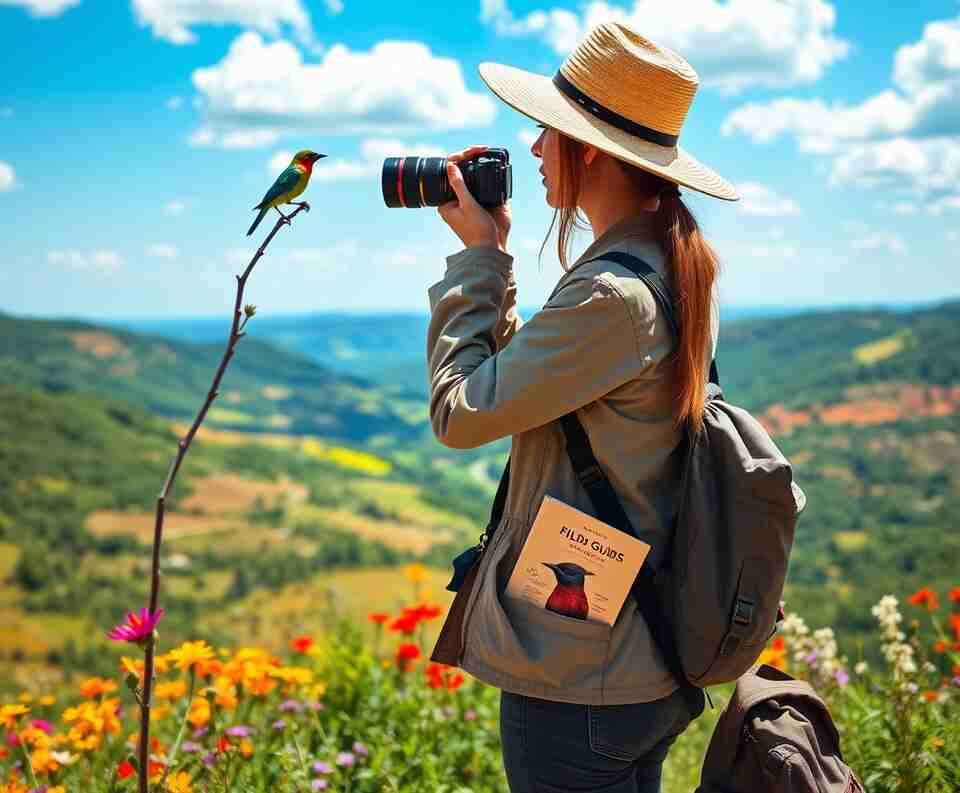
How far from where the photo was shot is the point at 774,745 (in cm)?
164

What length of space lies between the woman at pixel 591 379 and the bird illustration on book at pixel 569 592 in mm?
19

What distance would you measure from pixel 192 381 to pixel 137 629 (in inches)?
6685

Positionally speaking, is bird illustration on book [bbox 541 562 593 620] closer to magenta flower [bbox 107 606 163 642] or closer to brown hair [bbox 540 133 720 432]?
brown hair [bbox 540 133 720 432]

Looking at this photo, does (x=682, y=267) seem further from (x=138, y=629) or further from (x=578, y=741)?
(x=138, y=629)

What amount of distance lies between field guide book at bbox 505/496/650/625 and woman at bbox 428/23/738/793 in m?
0.03

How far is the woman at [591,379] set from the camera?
1417mm

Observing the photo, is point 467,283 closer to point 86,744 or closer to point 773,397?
point 86,744

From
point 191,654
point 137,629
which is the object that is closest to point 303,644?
point 191,654

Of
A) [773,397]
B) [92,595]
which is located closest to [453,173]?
[92,595]

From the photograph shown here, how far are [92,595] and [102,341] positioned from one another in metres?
100

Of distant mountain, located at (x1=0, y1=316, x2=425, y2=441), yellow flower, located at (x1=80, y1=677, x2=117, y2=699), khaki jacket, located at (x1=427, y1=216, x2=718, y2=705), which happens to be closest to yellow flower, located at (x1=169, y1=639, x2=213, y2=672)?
yellow flower, located at (x1=80, y1=677, x2=117, y2=699)

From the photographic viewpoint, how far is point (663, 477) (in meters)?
1.53

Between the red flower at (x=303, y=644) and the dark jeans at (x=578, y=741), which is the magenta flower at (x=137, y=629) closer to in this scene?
the dark jeans at (x=578, y=741)

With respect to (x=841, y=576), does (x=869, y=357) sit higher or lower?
higher
